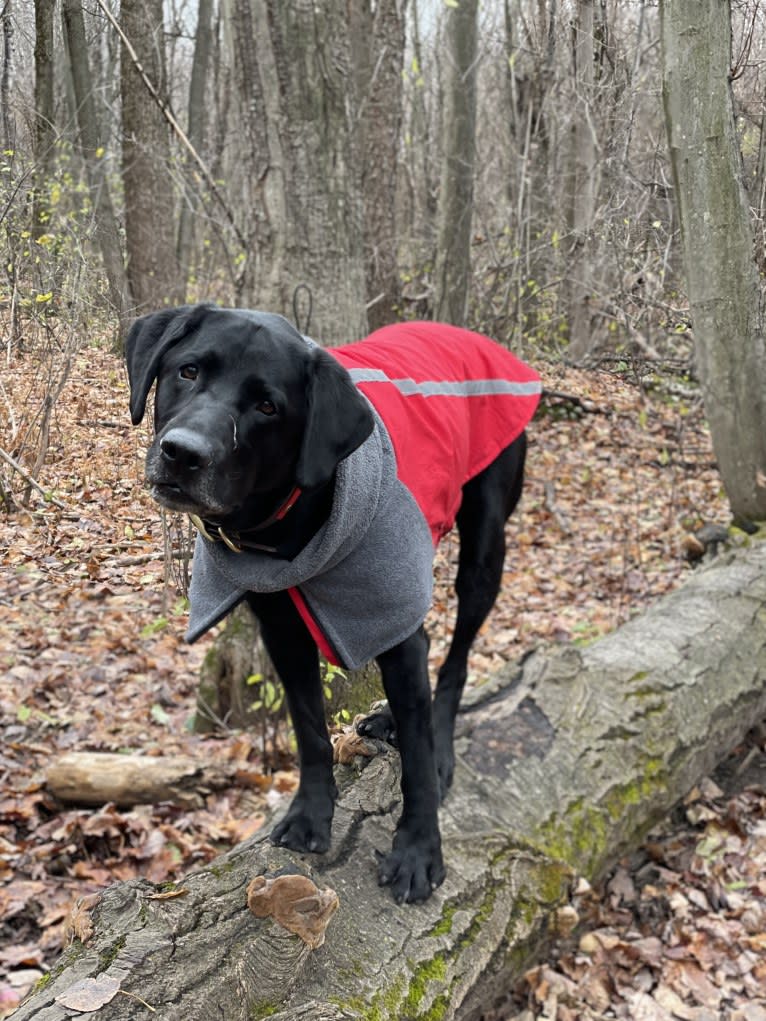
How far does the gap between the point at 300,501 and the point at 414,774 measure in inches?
38.2

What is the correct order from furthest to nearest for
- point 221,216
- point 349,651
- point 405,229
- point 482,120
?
1. point 405,229
2. point 482,120
3. point 221,216
4. point 349,651

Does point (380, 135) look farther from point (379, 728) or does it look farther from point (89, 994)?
point (89, 994)

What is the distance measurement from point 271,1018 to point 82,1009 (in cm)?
44

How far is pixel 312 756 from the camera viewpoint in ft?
9.48

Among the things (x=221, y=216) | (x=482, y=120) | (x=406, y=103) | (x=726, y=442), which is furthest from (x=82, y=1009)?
(x=406, y=103)

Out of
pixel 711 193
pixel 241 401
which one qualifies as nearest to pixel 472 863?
pixel 241 401

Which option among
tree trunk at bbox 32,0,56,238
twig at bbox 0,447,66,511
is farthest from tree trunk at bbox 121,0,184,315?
twig at bbox 0,447,66,511

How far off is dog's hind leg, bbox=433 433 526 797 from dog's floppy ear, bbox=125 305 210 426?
1494mm

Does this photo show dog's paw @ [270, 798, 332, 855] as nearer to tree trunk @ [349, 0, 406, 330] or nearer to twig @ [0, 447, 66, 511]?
twig @ [0, 447, 66, 511]

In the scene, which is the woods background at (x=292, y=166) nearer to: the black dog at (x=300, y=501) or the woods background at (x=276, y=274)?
the woods background at (x=276, y=274)

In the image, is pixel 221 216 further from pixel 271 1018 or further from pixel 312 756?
pixel 271 1018

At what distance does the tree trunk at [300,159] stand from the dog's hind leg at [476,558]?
1211 millimetres

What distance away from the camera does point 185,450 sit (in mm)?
2020

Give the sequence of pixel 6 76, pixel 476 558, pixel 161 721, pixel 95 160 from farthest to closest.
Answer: pixel 161 721 → pixel 476 558 → pixel 95 160 → pixel 6 76
